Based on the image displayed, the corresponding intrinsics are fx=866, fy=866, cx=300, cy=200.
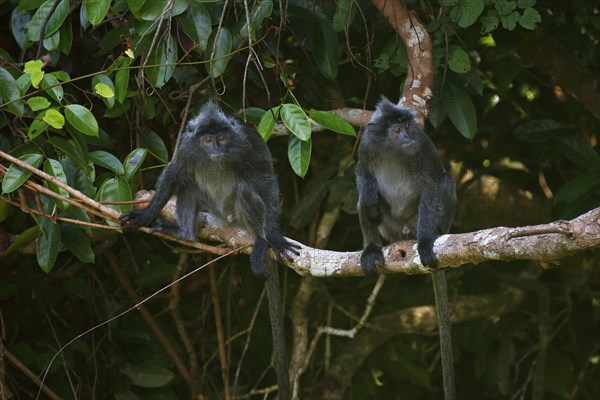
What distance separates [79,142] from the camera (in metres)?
4.68

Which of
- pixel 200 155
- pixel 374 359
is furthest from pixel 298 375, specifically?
pixel 200 155

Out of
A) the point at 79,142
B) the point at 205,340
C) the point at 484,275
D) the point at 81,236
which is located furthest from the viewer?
the point at 484,275

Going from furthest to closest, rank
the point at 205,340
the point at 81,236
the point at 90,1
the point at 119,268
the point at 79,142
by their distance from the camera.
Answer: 1. the point at 205,340
2. the point at 119,268
3. the point at 81,236
4. the point at 79,142
5. the point at 90,1

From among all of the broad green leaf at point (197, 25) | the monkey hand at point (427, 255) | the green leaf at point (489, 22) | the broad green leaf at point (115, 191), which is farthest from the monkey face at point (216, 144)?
the green leaf at point (489, 22)

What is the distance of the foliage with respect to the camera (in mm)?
4652

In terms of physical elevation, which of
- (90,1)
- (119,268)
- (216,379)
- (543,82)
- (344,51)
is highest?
(90,1)

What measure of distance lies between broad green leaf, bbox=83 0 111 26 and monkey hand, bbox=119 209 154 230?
105 cm

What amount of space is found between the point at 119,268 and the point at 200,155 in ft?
4.49

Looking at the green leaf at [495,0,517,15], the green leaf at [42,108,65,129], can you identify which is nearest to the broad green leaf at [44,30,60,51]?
the green leaf at [42,108,65,129]

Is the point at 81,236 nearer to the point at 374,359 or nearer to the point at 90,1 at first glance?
the point at 90,1

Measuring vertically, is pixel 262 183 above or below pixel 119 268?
above

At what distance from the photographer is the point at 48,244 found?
478 centimetres

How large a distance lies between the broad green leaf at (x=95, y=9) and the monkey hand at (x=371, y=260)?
182 centimetres

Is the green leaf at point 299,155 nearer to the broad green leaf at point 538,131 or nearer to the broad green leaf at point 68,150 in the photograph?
the broad green leaf at point 68,150
